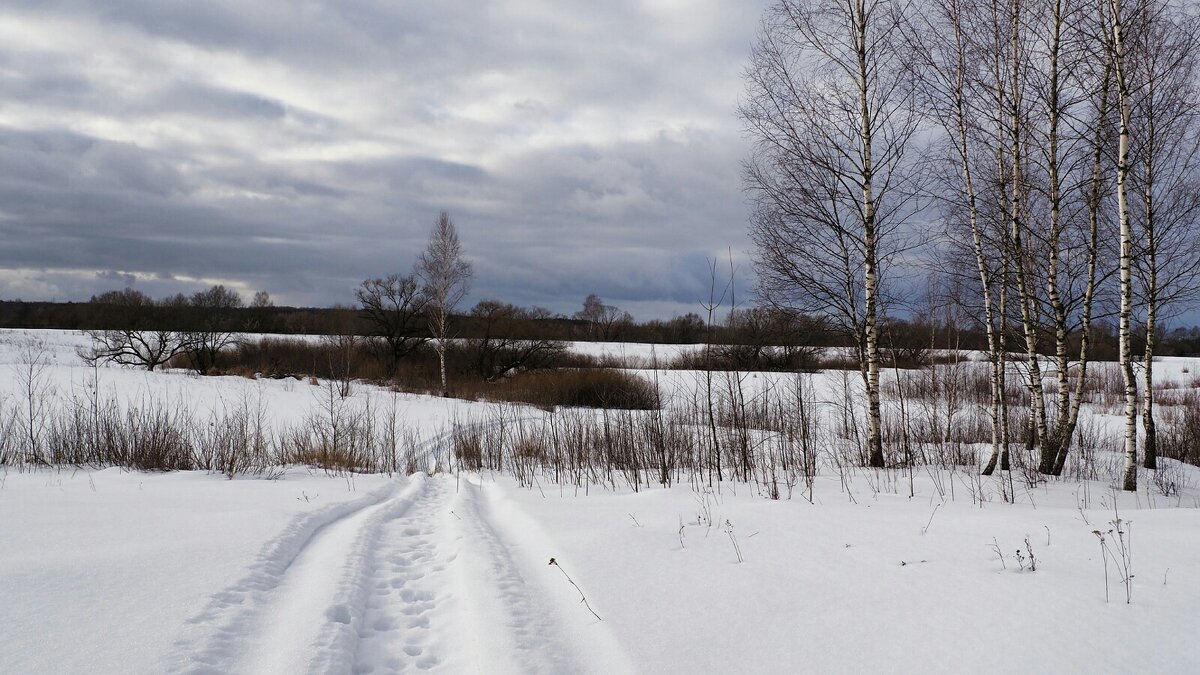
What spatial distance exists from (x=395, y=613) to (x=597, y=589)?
1371 millimetres

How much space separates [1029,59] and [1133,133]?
2468 millimetres

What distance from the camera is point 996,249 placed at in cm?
1143

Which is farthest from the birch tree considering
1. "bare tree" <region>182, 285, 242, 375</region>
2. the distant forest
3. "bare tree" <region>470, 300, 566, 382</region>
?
"bare tree" <region>182, 285, 242, 375</region>

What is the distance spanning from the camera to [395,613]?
13.2 ft

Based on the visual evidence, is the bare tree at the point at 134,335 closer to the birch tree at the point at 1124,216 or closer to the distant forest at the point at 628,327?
the distant forest at the point at 628,327

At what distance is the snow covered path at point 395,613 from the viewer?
128 inches

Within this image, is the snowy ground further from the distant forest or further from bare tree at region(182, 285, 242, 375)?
bare tree at region(182, 285, 242, 375)

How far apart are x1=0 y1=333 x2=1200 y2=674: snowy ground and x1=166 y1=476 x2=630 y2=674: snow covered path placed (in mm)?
18

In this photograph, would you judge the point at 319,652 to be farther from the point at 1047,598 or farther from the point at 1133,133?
the point at 1133,133

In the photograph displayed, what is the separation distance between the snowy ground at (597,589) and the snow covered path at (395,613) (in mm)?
18

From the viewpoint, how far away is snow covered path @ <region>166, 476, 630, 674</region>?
3.26 metres

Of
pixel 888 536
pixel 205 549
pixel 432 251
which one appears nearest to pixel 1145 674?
pixel 888 536

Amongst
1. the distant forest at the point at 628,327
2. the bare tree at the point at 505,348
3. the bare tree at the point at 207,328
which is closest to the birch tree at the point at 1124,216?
the distant forest at the point at 628,327

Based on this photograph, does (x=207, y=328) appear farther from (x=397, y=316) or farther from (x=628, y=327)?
(x=628, y=327)
